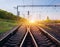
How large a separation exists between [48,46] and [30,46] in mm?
1016

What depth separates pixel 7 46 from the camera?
1224 centimetres

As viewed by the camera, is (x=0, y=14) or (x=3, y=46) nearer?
(x=3, y=46)

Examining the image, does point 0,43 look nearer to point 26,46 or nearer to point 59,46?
point 26,46

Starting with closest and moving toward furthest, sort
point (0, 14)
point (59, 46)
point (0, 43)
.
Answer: point (59, 46) → point (0, 43) → point (0, 14)

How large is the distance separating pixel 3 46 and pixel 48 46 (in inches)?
100

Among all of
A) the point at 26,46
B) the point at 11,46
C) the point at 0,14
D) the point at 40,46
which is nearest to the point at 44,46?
the point at 40,46

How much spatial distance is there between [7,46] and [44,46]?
211 cm

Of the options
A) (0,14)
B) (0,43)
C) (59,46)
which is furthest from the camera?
(0,14)

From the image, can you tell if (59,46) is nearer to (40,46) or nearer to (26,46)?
(40,46)

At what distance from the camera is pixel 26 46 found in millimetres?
12055

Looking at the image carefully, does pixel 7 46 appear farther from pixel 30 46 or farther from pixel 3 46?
pixel 30 46

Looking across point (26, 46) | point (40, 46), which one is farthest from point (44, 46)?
point (26, 46)

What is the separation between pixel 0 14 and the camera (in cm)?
9381

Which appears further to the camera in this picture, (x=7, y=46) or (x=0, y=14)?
(x=0, y=14)
